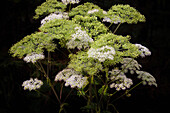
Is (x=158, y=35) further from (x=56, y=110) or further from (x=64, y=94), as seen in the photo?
(x=56, y=110)

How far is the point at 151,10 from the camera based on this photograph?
3.37 m

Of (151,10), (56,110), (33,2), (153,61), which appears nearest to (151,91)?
(153,61)

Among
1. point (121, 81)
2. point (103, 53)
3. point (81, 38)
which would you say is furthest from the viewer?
point (121, 81)

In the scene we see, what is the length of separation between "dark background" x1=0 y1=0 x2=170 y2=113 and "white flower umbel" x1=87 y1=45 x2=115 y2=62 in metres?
1.56

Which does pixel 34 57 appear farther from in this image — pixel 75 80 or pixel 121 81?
pixel 121 81

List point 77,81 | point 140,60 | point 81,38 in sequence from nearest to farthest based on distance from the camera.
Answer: point 81,38 < point 77,81 < point 140,60

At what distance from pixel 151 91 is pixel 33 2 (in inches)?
111

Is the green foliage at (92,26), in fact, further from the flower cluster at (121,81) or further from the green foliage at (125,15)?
the flower cluster at (121,81)

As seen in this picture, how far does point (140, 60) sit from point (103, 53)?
211 cm

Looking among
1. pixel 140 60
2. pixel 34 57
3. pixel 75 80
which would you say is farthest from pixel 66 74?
pixel 140 60

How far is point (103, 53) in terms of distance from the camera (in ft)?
4.37

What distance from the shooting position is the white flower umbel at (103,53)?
4.30 feet

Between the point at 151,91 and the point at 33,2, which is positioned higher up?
the point at 33,2

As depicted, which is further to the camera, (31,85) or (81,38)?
(31,85)
